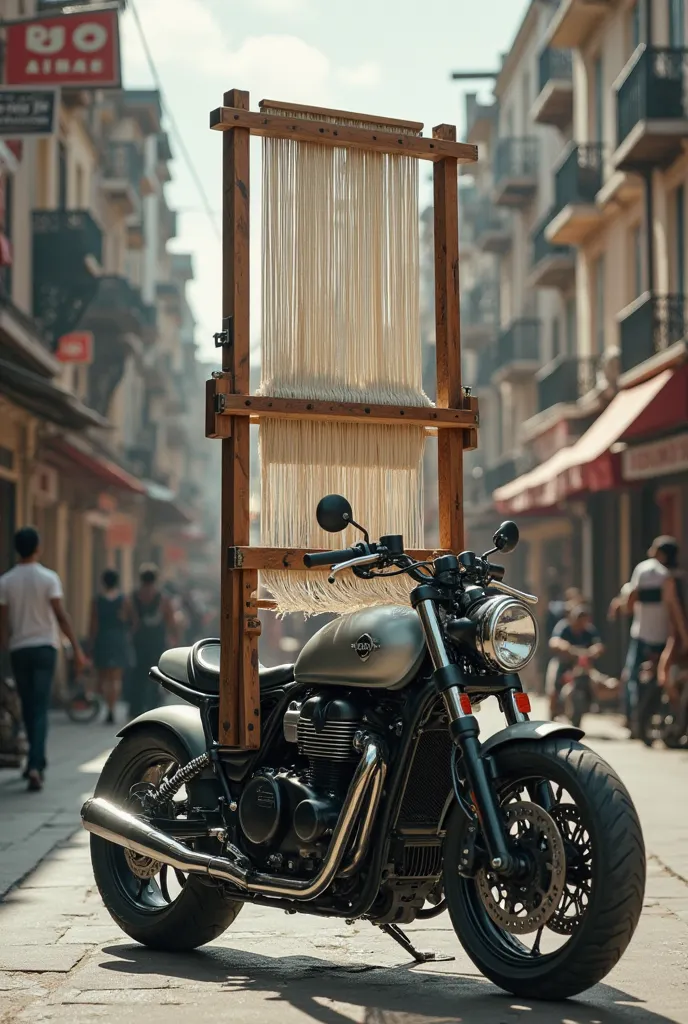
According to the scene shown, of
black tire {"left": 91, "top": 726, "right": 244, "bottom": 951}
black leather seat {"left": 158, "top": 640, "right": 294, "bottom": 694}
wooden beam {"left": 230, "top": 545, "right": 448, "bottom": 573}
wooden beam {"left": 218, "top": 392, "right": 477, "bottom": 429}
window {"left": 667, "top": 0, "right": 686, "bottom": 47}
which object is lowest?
black tire {"left": 91, "top": 726, "right": 244, "bottom": 951}


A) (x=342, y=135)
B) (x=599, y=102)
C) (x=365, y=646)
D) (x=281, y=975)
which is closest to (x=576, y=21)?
(x=599, y=102)

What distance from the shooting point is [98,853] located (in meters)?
6.17

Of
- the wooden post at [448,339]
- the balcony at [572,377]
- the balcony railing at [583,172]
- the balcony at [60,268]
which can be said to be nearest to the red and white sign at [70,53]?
the balcony at [60,268]

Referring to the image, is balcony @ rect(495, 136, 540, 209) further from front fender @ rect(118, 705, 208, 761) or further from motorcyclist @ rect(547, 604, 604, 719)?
front fender @ rect(118, 705, 208, 761)

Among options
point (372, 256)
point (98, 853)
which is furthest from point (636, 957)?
point (372, 256)

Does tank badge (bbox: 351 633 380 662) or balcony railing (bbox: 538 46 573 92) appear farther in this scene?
balcony railing (bbox: 538 46 573 92)

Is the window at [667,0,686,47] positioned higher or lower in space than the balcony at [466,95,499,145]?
lower

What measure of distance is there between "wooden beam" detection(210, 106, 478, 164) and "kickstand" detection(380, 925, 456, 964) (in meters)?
2.72

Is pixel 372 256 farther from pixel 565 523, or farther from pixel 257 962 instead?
pixel 565 523

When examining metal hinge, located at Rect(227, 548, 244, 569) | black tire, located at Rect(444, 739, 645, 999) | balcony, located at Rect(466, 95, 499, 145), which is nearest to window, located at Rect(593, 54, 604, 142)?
balcony, located at Rect(466, 95, 499, 145)

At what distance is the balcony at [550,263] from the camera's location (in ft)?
103

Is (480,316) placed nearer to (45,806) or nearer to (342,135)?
(45,806)

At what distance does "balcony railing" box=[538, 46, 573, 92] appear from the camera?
32.1m

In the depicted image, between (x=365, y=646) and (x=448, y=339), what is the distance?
5.30ft
